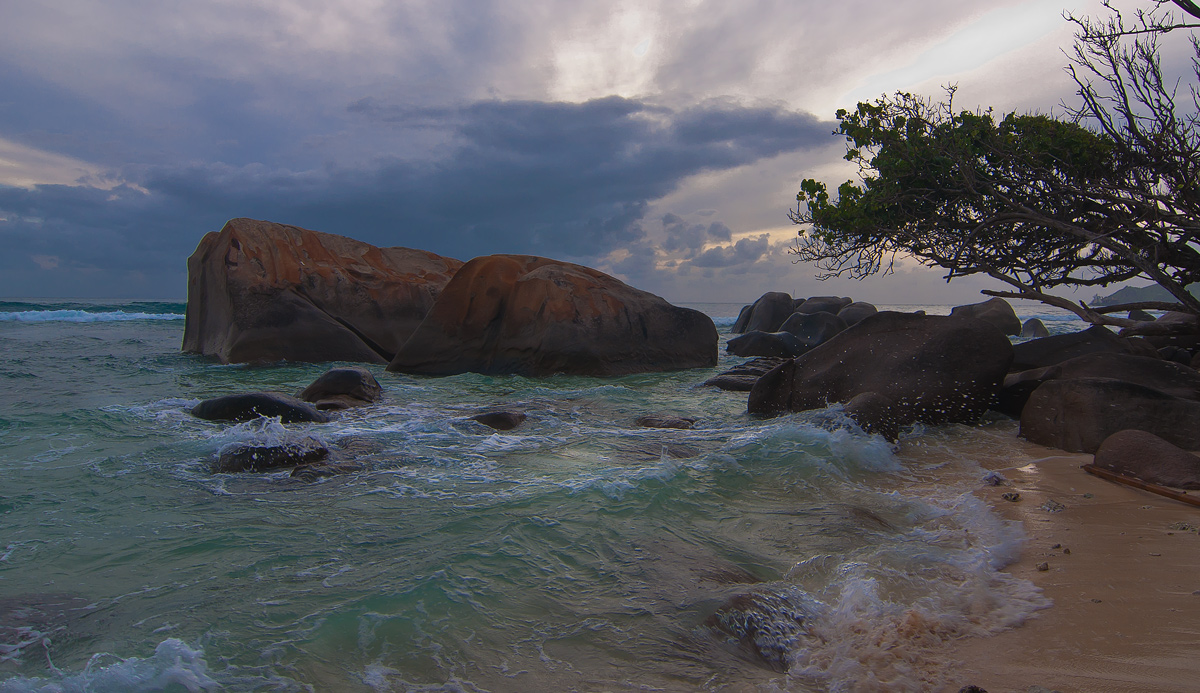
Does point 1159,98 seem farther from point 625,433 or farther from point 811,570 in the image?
point 811,570

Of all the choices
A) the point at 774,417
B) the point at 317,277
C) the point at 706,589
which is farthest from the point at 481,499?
the point at 317,277

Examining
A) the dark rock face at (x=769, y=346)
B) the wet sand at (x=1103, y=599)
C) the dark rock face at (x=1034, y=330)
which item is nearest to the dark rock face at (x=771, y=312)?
the dark rock face at (x=769, y=346)

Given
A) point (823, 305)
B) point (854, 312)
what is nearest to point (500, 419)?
point (854, 312)

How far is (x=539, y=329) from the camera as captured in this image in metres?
12.4

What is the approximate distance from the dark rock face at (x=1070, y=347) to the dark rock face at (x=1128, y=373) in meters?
1.33

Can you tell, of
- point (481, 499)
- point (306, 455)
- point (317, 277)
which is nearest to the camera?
point (481, 499)

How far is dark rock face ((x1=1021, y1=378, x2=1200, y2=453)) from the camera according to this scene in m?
5.34

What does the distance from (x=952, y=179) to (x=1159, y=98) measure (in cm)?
245

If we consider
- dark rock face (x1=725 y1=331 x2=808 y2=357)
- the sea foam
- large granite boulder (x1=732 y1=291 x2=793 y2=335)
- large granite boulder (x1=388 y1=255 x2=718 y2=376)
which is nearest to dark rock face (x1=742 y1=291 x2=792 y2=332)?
large granite boulder (x1=732 y1=291 x2=793 y2=335)

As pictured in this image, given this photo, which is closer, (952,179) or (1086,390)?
(1086,390)

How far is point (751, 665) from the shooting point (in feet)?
8.53

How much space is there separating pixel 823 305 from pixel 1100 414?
1941 centimetres

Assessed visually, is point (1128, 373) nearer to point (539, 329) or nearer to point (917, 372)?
point (917, 372)

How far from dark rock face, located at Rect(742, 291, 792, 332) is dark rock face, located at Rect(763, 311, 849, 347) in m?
4.60
